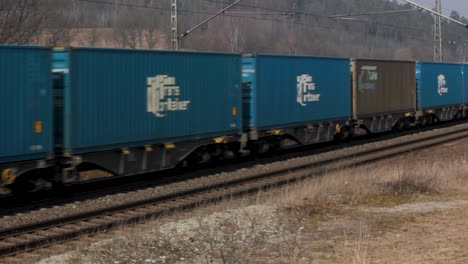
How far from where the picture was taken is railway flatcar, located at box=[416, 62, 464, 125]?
30.2 meters

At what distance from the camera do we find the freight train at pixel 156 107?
12086mm

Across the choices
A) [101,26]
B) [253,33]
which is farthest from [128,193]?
[253,33]

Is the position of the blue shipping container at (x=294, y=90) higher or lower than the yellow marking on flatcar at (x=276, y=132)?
higher

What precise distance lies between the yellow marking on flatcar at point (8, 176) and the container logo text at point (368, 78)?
15759 mm

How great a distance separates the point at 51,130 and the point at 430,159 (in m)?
12.2

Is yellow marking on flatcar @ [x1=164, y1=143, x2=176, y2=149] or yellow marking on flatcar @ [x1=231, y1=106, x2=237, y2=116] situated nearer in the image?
yellow marking on flatcar @ [x1=164, y1=143, x2=176, y2=149]

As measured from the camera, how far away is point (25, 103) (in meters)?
11.9

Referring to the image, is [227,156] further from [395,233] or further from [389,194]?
[395,233]

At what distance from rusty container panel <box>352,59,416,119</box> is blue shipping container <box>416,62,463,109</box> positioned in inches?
38.3

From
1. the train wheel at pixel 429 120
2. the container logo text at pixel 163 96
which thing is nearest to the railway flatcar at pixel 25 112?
the container logo text at pixel 163 96

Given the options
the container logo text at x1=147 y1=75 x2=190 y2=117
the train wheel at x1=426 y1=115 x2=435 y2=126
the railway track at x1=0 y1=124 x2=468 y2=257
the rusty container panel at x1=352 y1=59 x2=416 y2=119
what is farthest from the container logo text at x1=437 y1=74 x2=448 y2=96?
the container logo text at x1=147 y1=75 x2=190 y2=117

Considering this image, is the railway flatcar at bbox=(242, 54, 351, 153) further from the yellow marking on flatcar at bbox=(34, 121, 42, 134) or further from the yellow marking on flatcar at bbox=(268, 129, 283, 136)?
the yellow marking on flatcar at bbox=(34, 121, 42, 134)

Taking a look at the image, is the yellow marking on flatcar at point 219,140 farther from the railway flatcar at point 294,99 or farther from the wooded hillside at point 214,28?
the wooded hillside at point 214,28

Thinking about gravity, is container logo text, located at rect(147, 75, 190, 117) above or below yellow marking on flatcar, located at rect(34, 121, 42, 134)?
above
